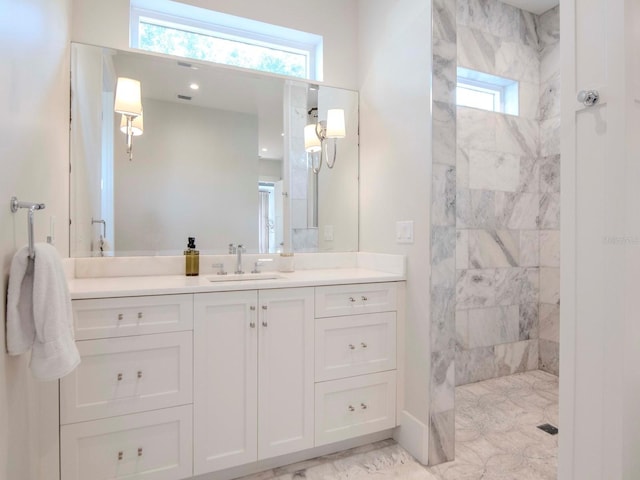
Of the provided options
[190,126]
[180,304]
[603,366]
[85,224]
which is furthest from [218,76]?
[603,366]

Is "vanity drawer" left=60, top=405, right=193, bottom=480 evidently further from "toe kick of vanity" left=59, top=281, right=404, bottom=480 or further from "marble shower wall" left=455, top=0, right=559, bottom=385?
"marble shower wall" left=455, top=0, right=559, bottom=385

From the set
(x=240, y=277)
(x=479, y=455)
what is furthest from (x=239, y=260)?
(x=479, y=455)

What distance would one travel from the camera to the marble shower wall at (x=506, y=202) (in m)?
2.82

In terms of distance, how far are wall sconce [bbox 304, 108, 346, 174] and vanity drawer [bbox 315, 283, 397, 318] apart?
3.13 ft

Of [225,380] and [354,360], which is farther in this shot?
[354,360]

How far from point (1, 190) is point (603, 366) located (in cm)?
177

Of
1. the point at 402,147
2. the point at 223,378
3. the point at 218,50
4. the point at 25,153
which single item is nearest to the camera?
the point at 25,153

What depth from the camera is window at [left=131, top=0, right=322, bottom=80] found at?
6.99 ft

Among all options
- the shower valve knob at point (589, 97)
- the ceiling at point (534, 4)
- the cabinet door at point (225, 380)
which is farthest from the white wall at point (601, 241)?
the ceiling at point (534, 4)

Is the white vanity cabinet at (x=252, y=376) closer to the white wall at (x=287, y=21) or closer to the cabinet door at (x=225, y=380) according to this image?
the cabinet door at (x=225, y=380)

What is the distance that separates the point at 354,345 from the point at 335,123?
56.7 inches

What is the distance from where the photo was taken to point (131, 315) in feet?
4.84

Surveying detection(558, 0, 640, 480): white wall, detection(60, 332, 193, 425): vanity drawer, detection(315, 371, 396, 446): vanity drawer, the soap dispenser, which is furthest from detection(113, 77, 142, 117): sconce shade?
detection(558, 0, 640, 480): white wall

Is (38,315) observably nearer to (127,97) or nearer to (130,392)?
(130,392)
